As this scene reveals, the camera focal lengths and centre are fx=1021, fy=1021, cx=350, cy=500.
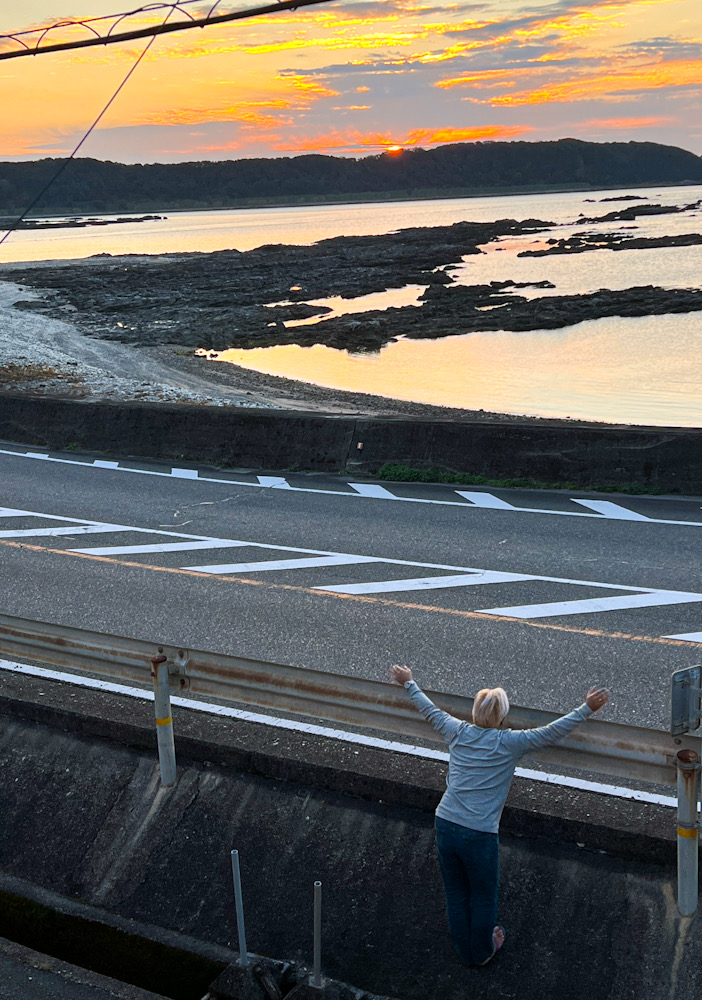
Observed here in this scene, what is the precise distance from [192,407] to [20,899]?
12.8m

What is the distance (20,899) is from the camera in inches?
223

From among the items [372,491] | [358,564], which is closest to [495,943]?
[358,564]

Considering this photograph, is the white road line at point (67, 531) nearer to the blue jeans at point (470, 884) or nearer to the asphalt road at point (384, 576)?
the asphalt road at point (384, 576)

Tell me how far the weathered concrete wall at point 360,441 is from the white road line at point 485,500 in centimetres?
72

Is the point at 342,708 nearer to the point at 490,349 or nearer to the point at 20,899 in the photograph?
the point at 20,899

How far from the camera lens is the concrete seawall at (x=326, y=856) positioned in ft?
15.6

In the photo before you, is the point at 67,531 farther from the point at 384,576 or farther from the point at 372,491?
the point at 384,576

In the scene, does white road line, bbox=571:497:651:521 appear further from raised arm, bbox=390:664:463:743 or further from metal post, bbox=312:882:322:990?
metal post, bbox=312:882:322:990

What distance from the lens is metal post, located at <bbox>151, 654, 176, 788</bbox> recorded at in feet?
18.9

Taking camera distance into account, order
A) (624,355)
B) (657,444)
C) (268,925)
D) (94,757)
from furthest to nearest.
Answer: (624,355)
(657,444)
(94,757)
(268,925)

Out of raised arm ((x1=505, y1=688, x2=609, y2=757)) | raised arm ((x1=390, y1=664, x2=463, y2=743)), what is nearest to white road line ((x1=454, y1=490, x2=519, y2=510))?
raised arm ((x1=390, y1=664, x2=463, y2=743))

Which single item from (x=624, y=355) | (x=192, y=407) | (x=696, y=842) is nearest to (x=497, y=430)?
(x=192, y=407)

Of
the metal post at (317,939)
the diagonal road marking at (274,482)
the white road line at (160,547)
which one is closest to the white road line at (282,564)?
the white road line at (160,547)

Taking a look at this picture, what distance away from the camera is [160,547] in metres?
12.5
